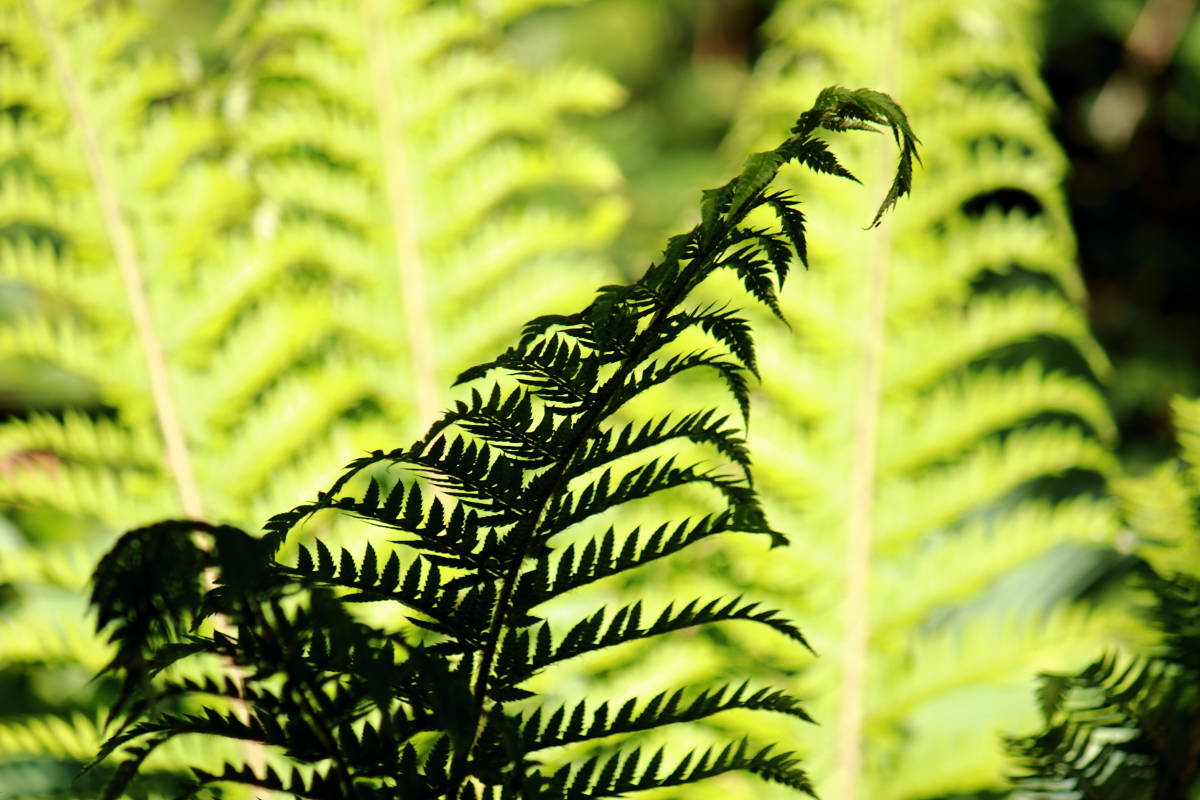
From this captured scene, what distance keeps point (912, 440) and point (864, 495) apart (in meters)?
0.09

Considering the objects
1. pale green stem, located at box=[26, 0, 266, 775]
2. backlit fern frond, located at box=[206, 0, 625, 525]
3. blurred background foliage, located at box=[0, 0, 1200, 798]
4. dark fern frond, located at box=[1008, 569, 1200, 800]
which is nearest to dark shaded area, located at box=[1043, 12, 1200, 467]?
blurred background foliage, located at box=[0, 0, 1200, 798]

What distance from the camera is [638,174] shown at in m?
2.91

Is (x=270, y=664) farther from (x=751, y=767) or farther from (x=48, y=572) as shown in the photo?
(x=48, y=572)

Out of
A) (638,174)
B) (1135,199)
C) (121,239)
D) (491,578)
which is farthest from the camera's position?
(1135,199)

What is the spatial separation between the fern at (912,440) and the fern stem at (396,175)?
42cm

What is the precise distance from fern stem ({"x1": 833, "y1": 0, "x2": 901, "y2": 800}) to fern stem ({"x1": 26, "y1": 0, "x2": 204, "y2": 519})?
2.35ft

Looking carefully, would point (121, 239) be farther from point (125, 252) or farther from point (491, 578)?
point (491, 578)

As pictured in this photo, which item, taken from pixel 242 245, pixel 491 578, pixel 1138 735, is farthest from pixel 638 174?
pixel 491 578

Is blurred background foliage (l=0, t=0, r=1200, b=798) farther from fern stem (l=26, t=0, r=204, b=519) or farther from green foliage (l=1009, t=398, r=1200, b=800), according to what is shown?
green foliage (l=1009, t=398, r=1200, b=800)

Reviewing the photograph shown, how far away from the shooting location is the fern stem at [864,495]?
0.95 metres

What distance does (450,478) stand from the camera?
1.58 ft

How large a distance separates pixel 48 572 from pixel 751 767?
73 centimetres

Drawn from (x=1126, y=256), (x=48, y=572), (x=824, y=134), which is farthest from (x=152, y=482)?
(x=1126, y=256)

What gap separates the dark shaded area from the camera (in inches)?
111
